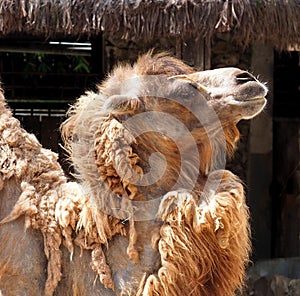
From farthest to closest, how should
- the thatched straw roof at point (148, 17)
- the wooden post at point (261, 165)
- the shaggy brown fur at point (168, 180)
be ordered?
the wooden post at point (261, 165) → the thatched straw roof at point (148, 17) → the shaggy brown fur at point (168, 180)

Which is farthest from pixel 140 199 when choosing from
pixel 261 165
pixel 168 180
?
pixel 261 165

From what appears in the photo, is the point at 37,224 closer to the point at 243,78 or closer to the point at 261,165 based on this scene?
the point at 243,78

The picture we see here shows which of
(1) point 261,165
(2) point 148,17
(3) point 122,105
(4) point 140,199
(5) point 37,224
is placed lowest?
(1) point 261,165

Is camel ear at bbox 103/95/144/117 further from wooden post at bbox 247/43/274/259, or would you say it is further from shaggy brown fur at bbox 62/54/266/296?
wooden post at bbox 247/43/274/259

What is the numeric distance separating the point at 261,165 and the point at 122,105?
5658 millimetres

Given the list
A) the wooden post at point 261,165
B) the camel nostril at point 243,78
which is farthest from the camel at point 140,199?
the wooden post at point 261,165

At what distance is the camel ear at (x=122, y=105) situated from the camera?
10.0 ft

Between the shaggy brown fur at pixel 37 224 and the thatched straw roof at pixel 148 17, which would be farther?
the thatched straw roof at pixel 148 17

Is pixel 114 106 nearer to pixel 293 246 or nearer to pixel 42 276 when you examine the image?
pixel 42 276

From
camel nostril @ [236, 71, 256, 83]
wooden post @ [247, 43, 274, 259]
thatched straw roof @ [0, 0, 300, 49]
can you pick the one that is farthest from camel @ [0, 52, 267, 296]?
wooden post @ [247, 43, 274, 259]

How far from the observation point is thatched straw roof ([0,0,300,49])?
5.86 meters

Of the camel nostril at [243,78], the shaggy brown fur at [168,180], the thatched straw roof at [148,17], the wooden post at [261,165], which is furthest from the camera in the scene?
the wooden post at [261,165]

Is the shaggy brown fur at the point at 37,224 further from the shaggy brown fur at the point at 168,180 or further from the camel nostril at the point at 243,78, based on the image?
the camel nostril at the point at 243,78

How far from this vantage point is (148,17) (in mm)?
5922
